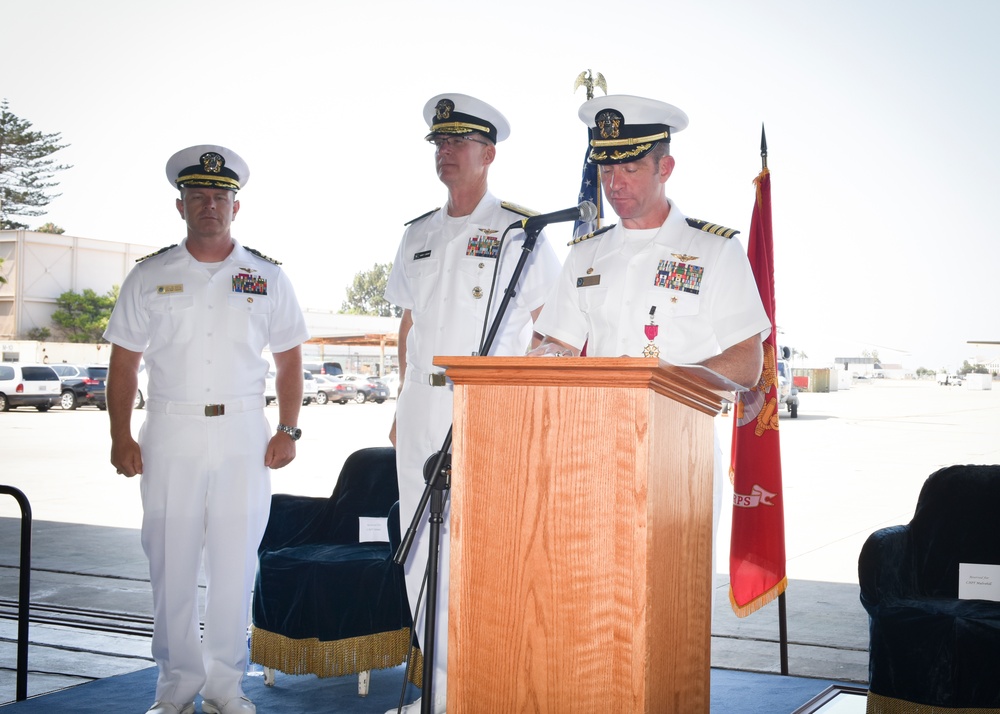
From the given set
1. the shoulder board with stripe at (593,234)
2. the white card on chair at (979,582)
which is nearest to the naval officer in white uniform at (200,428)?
the shoulder board with stripe at (593,234)

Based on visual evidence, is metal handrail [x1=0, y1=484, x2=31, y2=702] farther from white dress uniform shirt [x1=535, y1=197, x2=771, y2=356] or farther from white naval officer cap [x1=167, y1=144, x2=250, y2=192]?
white dress uniform shirt [x1=535, y1=197, x2=771, y2=356]

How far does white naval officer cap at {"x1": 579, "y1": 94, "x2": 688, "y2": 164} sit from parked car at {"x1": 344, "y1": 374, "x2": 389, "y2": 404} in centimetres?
2853

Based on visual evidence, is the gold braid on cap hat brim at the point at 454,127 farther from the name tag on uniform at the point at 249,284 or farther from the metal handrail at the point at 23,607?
the metal handrail at the point at 23,607

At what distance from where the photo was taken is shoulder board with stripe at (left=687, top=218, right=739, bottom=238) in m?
2.46

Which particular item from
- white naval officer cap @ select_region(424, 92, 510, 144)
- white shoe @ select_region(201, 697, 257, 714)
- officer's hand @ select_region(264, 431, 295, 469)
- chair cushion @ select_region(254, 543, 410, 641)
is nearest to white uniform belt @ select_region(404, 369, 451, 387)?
officer's hand @ select_region(264, 431, 295, 469)

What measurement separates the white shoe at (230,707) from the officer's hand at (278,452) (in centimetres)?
76

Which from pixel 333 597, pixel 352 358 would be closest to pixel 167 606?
pixel 333 597

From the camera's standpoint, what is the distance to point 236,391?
3.19m

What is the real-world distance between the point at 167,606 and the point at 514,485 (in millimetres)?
1976

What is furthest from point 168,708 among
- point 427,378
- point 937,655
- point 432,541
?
point 937,655

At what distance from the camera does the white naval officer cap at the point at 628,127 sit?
2395 mm

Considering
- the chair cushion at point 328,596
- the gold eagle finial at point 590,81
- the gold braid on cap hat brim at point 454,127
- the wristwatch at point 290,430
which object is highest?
the gold eagle finial at point 590,81

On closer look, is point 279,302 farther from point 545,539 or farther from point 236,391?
point 545,539

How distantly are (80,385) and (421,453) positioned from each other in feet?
74.0
